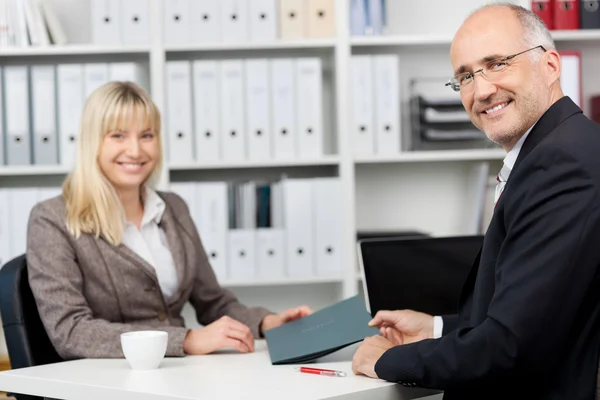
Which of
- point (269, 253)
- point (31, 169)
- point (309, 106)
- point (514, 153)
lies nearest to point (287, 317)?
point (514, 153)

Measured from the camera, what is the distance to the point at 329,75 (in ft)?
11.0

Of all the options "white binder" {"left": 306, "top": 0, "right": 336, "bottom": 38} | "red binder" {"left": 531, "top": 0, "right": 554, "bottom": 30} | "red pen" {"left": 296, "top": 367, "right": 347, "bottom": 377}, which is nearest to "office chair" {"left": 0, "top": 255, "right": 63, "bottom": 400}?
"red pen" {"left": 296, "top": 367, "right": 347, "bottom": 377}

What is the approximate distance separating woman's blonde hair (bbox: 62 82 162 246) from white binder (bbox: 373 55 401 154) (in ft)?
3.74

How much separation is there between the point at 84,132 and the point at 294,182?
1.08 meters

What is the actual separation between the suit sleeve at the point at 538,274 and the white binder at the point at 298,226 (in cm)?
177

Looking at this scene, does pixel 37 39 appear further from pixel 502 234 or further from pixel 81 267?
pixel 502 234

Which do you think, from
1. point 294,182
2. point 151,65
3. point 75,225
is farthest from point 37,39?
point 75,225

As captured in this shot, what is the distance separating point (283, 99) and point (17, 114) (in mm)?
963

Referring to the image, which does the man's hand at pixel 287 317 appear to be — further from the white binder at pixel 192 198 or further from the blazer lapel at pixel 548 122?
the white binder at pixel 192 198

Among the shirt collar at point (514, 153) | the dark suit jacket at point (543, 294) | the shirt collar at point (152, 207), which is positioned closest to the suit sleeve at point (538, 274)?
the dark suit jacket at point (543, 294)

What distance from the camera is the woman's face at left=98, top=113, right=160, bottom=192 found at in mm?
2061

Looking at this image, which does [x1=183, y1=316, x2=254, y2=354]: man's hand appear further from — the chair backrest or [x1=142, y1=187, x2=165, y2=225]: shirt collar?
[x1=142, y1=187, x2=165, y2=225]: shirt collar

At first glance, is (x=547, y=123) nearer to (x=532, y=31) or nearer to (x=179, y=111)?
(x=532, y=31)

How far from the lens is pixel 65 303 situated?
178 centimetres
